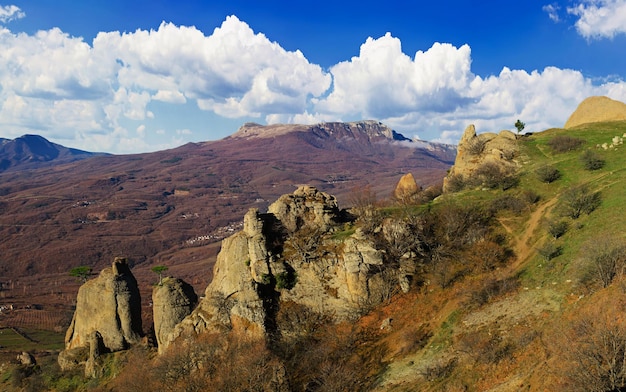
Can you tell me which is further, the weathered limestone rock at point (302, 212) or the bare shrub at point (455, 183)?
the bare shrub at point (455, 183)

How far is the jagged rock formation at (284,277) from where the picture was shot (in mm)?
39812

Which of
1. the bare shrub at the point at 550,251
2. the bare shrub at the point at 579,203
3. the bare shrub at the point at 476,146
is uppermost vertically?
the bare shrub at the point at 476,146

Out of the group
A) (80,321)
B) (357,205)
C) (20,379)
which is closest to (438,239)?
(357,205)

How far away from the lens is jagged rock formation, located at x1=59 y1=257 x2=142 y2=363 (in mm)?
48594

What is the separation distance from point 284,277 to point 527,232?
87.0 ft

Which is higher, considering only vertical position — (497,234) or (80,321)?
(497,234)

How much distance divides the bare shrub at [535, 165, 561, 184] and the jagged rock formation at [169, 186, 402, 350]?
25580mm

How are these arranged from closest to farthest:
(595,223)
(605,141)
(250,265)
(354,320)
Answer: (595,223), (354,320), (250,265), (605,141)

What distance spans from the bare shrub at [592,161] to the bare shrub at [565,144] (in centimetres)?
692

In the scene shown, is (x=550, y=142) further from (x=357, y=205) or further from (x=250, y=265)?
(x=250, y=265)

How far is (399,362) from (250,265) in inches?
744

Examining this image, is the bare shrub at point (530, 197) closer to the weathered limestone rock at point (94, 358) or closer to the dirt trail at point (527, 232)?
the dirt trail at point (527, 232)

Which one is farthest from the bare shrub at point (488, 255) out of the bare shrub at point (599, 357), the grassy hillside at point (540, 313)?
the bare shrub at point (599, 357)

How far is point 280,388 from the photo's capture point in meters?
31.9
